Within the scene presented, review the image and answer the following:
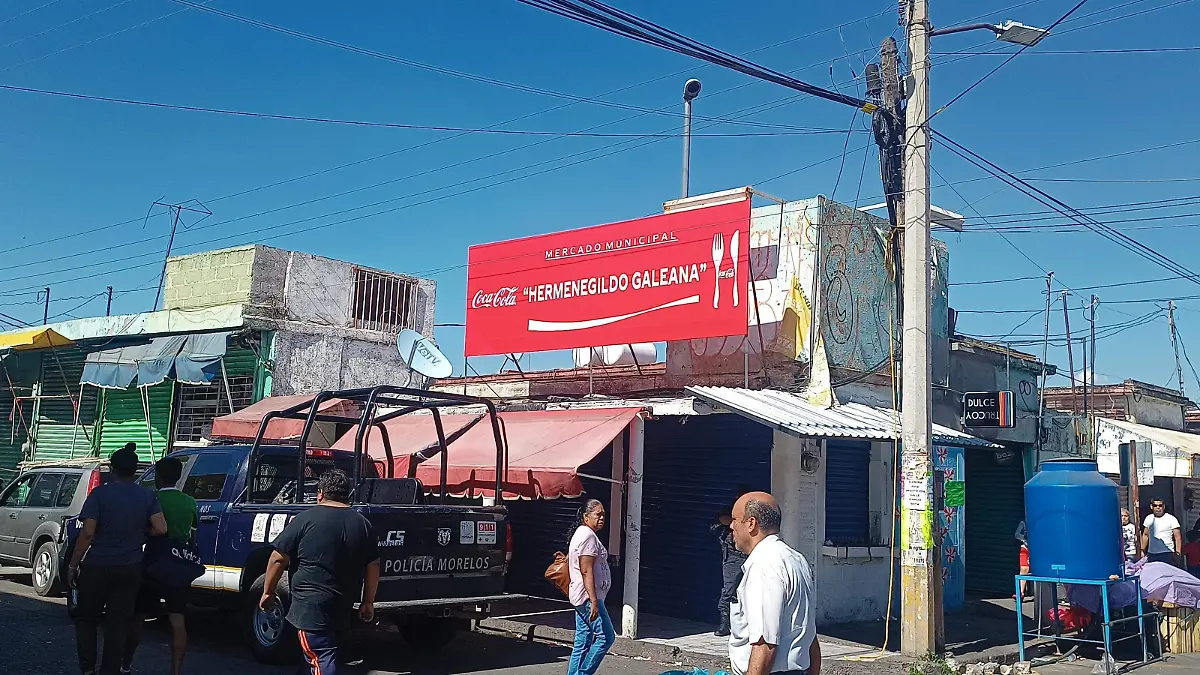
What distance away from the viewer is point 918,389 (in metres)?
10.7

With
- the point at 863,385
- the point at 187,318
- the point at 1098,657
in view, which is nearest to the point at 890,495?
the point at 863,385

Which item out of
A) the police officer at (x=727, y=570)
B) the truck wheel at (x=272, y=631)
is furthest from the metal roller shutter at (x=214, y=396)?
the police officer at (x=727, y=570)

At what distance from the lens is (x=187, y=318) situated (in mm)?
19500

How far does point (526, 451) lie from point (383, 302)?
10.6 m

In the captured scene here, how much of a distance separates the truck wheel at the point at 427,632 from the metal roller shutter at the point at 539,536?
411 cm

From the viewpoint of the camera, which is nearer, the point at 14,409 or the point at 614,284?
the point at 614,284

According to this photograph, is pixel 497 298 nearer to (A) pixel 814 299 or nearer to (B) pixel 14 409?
(A) pixel 814 299

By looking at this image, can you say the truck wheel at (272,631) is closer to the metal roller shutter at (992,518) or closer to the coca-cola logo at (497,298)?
the coca-cola logo at (497,298)

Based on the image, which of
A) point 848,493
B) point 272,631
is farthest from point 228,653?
point 848,493

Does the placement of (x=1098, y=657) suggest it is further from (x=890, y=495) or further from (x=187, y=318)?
(x=187, y=318)

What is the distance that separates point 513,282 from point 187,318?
8139 millimetres

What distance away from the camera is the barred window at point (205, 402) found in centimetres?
1895

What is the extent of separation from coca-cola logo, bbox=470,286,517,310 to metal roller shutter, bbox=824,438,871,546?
492 centimetres

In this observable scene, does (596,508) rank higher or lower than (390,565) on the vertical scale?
higher
